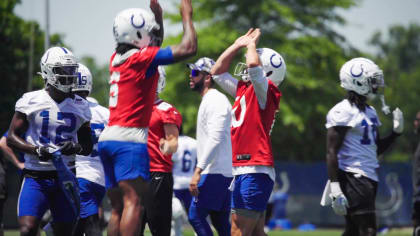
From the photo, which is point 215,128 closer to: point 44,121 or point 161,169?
point 161,169

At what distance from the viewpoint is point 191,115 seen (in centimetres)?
3581

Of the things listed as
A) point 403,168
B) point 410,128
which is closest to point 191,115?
point 403,168

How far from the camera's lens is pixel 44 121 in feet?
23.0

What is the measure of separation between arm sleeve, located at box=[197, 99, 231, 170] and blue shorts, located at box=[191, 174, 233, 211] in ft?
0.97

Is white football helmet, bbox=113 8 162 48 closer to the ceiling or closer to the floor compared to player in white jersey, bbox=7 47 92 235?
closer to the ceiling

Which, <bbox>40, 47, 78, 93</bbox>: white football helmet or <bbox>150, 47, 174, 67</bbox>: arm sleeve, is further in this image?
<bbox>40, 47, 78, 93</bbox>: white football helmet

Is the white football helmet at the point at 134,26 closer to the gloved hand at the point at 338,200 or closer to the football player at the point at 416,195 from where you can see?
the gloved hand at the point at 338,200

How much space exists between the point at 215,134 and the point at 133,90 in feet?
8.50

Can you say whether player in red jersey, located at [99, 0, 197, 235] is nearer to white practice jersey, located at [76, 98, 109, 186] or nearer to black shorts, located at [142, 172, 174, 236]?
black shorts, located at [142, 172, 174, 236]

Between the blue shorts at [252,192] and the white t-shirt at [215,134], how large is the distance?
1120mm

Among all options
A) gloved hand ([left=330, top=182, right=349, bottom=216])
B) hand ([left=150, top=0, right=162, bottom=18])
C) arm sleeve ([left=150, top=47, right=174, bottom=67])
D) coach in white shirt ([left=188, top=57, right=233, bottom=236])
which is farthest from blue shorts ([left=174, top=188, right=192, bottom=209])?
arm sleeve ([left=150, top=47, right=174, bottom=67])

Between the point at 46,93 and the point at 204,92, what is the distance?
87.8 inches

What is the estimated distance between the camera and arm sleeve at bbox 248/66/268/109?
6.80 meters

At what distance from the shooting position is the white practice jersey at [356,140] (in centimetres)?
790
